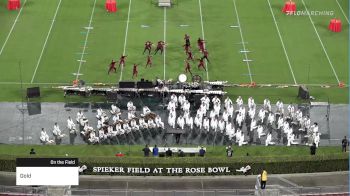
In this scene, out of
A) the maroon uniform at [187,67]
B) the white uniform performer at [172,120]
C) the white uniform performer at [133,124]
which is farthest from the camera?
the maroon uniform at [187,67]

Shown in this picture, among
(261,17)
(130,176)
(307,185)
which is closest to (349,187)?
(307,185)

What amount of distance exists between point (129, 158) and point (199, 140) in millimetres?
4401

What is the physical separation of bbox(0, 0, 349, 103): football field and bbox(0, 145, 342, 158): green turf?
4.60 meters

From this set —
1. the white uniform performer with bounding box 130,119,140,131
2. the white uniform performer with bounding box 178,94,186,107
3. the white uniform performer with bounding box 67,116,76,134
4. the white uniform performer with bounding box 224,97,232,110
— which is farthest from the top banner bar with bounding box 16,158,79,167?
the white uniform performer with bounding box 224,97,232,110

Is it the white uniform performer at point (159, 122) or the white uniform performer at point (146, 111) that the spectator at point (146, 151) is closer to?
the white uniform performer at point (159, 122)

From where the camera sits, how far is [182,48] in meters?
48.8

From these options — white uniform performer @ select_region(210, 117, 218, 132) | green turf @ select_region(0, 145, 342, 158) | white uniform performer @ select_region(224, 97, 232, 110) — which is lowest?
green turf @ select_region(0, 145, 342, 158)

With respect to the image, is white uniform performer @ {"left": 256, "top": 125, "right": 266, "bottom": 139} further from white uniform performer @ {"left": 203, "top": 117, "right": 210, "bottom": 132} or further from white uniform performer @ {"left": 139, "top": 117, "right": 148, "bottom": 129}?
white uniform performer @ {"left": 139, "top": 117, "right": 148, "bottom": 129}

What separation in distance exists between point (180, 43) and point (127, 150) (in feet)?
35.8

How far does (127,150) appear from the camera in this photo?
1575 inches

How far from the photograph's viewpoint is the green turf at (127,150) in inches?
1560

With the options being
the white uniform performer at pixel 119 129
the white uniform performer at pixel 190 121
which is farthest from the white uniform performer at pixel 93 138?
the white uniform performer at pixel 190 121

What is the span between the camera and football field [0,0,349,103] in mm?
46031

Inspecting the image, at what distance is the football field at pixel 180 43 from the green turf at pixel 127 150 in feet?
15.1
